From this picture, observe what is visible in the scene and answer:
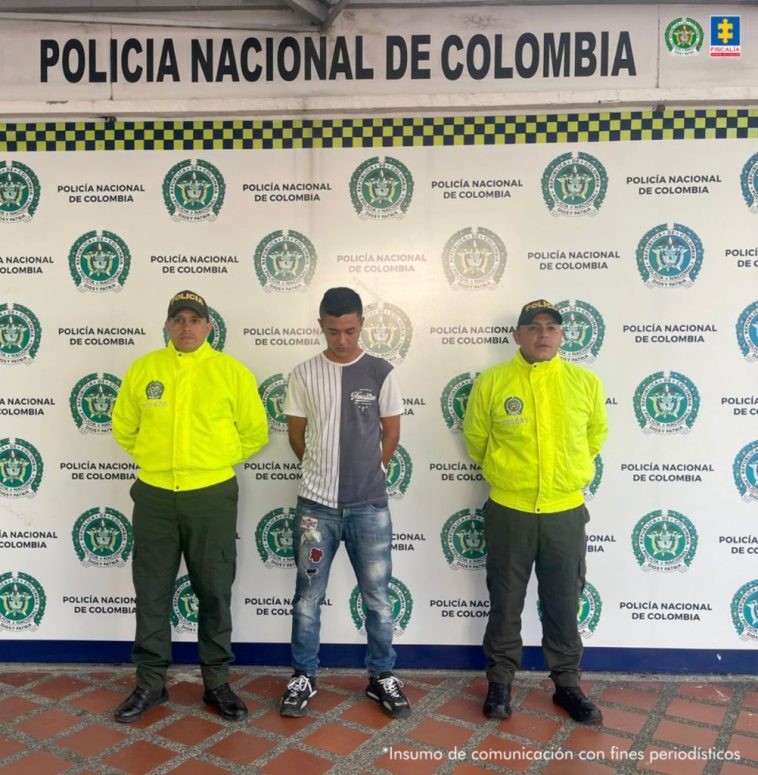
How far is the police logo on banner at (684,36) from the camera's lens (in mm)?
3109

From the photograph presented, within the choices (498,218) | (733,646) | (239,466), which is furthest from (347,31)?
(733,646)

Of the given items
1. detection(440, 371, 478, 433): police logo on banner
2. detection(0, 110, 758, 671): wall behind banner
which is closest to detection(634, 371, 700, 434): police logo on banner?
detection(0, 110, 758, 671): wall behind banner

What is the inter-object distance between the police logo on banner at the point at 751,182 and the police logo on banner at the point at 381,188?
5.22 feet

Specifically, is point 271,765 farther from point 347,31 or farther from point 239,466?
point 347,31

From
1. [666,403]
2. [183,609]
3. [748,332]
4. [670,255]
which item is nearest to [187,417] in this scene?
[183,609]

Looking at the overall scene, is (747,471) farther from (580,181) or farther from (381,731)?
(381,731)

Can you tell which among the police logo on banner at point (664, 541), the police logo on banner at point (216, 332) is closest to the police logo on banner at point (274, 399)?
the police logo on banner at point (216, 332)

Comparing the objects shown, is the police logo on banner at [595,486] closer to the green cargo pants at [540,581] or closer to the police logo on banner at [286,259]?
the green cargo pants at [540,581]

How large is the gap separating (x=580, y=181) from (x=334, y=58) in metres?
1.34

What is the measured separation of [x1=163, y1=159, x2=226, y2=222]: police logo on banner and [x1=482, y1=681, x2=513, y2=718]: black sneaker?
257 cm

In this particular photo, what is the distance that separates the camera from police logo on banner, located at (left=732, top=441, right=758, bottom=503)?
3.17 metres

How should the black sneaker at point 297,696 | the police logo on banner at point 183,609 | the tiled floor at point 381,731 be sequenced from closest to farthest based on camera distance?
1. the tiled floor at point 381,731
2. the black sneaker at point 297,696
3. the police logo on banner at point 183,609

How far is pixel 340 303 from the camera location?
2709 millimetres

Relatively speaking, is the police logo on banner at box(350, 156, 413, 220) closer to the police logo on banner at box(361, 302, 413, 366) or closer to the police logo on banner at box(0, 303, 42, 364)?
the police logo on banner at box(361, 302, 413, 366)
